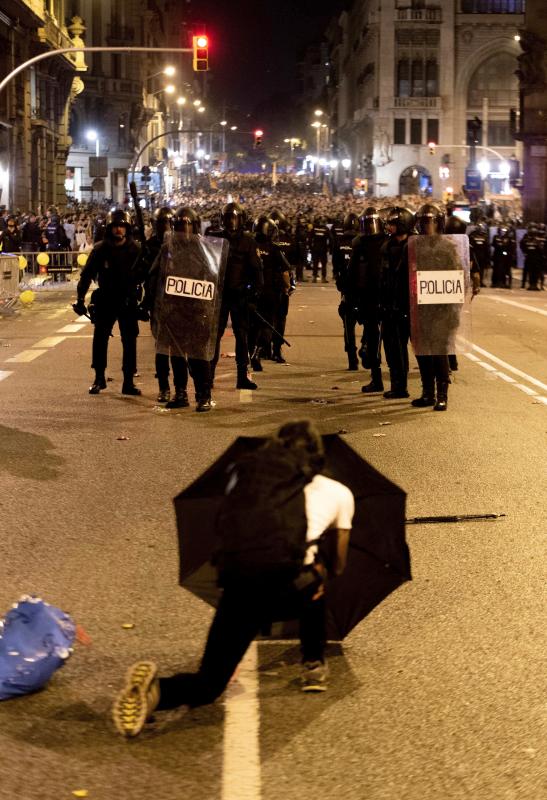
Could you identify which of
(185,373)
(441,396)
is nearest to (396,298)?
(441,396)

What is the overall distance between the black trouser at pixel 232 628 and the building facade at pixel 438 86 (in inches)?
4166

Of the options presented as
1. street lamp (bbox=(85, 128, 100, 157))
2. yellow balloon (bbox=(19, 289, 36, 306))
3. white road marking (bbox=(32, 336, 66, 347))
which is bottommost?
white road marking (bbox=(32, 336, 66, 347))

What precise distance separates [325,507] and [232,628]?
20.7 inches

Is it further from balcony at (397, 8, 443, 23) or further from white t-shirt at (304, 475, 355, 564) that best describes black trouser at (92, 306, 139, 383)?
balcony at (397, 8, 443, 23)

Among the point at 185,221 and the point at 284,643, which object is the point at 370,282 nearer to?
the point at 185,221

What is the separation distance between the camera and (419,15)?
358 feet

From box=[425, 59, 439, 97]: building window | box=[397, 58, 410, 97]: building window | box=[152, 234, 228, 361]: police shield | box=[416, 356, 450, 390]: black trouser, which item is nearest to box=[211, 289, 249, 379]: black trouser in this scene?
box=[152, 234, 228, 361]: police shield

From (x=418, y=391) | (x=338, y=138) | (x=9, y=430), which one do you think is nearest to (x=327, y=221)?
(x=418, y=391)

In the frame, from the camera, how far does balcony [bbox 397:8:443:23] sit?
109 m

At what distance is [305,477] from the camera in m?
4.41

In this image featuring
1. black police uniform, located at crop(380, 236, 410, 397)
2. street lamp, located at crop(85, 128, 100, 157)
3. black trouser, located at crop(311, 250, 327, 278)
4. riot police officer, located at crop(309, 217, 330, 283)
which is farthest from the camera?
street lamp, located at crop(85, 128, 100, 157)

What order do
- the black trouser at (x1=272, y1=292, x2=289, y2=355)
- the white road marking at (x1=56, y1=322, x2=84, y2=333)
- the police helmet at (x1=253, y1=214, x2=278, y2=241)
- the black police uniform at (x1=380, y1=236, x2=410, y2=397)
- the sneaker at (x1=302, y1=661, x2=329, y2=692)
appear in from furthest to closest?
the white road marking at (x1=56, y1=322, x2=84, y2=333)
the black trouser at (x1=272, y1=292, x2=289, y2=355)
the police helmet at (x1=253, y1=214, x2=278, y2=241)
the black police uniform at (x1=380, y1=236, x2=410, y2=397)
the sneaker at (x1=302, y1=661, x2=329, y2=692)

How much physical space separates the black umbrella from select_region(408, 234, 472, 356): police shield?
313 inches

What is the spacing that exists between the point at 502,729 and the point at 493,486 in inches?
180
